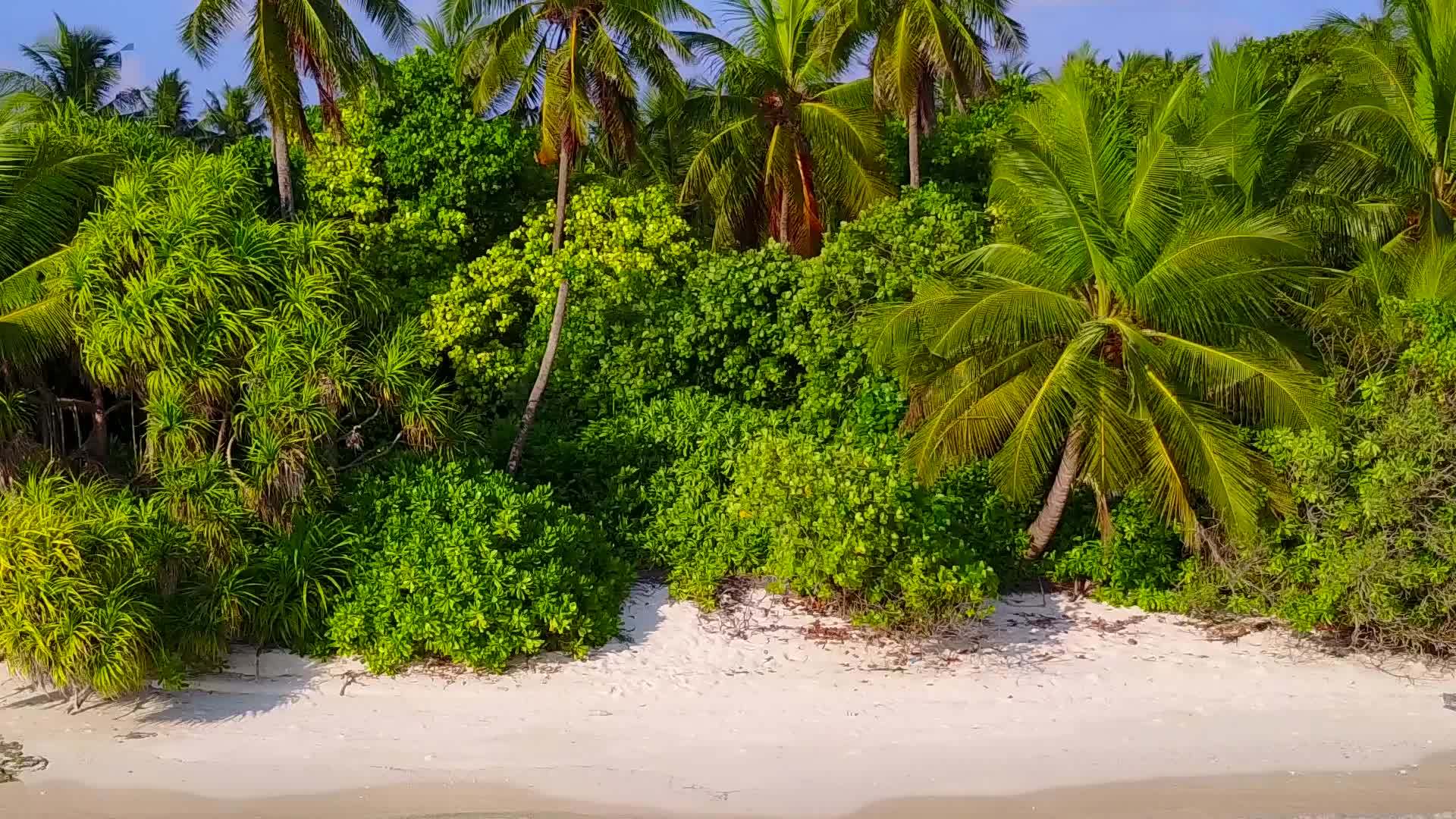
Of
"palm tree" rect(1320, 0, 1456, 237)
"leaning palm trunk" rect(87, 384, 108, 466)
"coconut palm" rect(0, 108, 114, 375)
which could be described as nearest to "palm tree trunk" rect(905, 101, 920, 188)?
"palm tree" rect(1320, 0, 1456, 237)

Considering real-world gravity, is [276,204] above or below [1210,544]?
above

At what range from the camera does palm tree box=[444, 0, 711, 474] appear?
15.6 meters

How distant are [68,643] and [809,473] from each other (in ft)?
21.2

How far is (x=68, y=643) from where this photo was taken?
9.33m

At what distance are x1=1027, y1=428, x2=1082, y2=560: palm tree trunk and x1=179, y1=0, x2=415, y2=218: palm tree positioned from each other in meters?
9.72

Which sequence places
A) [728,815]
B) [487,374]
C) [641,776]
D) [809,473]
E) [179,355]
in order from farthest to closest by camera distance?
[487,374] < [809,473] < [179,355] < [641,776] < [728,815]

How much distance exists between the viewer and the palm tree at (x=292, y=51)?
1469 centimetres

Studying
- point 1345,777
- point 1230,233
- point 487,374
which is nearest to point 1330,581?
point 1345,777

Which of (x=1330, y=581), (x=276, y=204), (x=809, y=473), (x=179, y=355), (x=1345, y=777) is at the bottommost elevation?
(x=1345, y=777)

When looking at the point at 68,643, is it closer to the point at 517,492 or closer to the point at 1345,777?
the point at 517,492

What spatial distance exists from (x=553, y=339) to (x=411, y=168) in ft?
12.5

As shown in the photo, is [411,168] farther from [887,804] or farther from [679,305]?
[887,804]

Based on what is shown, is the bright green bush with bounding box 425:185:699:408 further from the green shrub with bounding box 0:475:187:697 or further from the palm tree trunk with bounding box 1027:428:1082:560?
the green shrub with bounding box 0:475:187:697

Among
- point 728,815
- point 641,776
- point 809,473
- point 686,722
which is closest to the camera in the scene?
point 728,815
